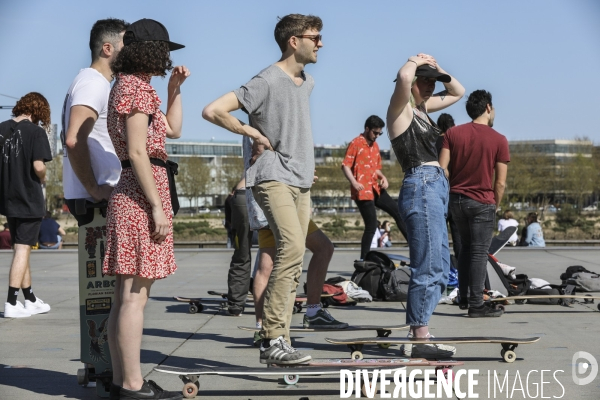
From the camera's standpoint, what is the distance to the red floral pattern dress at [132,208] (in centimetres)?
430

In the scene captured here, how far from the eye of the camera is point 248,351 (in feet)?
20.1

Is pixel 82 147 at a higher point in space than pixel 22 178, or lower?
higher

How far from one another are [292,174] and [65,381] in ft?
6.20


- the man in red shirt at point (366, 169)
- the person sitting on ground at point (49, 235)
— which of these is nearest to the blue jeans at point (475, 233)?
the man in red shirt at point (366, 169)

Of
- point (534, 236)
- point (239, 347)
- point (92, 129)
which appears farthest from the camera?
point (534, 236)

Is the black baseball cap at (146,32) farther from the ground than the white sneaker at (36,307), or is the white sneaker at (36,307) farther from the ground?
the black baseball cap at (146,32)

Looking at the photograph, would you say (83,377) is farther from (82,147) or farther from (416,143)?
(416,143)

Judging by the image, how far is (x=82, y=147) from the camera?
→ 4578mm

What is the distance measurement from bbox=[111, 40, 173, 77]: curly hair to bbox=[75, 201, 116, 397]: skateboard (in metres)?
0.84

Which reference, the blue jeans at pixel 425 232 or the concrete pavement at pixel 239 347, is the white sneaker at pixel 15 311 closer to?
the concrete pavement at pixel 239 347

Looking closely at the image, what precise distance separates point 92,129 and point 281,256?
135 cm

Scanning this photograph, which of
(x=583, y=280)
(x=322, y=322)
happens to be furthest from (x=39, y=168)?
(x=583, y=280)

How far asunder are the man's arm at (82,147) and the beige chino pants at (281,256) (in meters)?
1.04

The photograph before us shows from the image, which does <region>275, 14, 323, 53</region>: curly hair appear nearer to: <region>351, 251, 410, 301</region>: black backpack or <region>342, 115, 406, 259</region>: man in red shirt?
<region>351, 251, 410, 301</region>: black backpack
